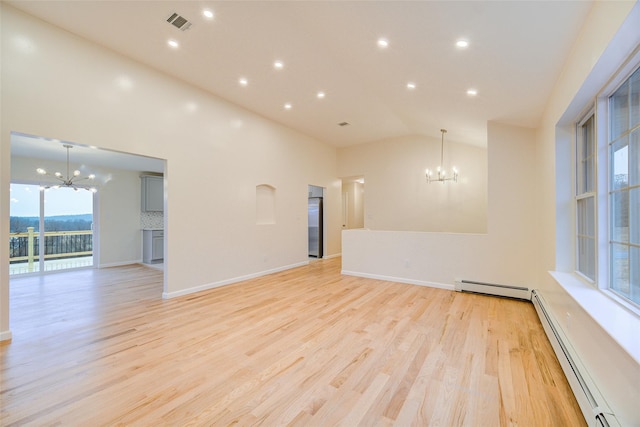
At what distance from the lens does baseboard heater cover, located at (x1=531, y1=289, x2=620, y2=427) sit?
1408 millimetres

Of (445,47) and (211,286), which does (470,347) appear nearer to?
(445,47)

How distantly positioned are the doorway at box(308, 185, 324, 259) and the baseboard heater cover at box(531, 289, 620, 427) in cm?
587

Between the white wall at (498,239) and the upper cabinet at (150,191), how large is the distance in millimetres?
7104

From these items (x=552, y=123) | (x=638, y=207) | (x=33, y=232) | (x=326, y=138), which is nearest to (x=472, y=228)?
(x=552, y=123)

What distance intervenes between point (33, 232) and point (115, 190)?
6.18 ft

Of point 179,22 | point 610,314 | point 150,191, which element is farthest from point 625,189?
point 150,191

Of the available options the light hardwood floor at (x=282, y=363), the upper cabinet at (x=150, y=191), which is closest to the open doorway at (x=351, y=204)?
the light hardwood floor at (x=282, y=363)

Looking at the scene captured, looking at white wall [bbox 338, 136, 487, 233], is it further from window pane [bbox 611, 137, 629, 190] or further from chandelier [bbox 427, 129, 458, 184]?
window pane [bbox 611, 137, 629, 190]

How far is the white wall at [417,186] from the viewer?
6.19m

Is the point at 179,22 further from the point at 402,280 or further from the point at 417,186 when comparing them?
the point at 417,186

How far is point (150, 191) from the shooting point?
303 inches

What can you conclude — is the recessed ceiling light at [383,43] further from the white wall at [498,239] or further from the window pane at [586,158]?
the white wall at [498,239]

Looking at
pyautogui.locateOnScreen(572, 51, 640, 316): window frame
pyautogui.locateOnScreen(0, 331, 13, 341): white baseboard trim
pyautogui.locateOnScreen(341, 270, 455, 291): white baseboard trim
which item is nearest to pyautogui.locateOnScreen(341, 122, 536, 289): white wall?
pyautogui.locateOnScreen(341, 270, 455, 291): white baseboard trim

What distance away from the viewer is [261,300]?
4.04m
